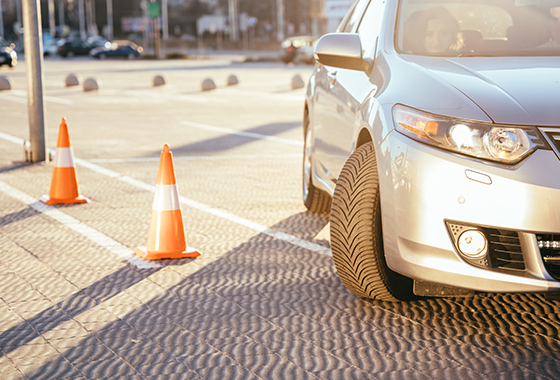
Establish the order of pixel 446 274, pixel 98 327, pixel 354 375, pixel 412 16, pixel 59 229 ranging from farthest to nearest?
pixel 59 229
pixel 412 16
pixel 98 327
pixel 446 274
pixel 354 375

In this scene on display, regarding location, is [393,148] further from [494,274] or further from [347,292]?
[347,292]

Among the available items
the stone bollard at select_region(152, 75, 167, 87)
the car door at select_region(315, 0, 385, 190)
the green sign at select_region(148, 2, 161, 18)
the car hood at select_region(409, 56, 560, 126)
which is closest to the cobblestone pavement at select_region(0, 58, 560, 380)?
the car door at select_region(315, 0, 385, 190)

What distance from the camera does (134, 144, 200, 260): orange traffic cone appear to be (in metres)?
5.33

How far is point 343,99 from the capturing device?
5.04 m

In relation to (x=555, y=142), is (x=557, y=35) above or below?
above

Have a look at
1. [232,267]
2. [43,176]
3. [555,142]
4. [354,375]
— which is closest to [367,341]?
[354,375]

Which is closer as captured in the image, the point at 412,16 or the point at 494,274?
the point at 494,274

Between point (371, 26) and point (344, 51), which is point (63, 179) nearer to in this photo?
point (371, 26)

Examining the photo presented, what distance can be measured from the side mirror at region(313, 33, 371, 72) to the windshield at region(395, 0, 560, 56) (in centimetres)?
22

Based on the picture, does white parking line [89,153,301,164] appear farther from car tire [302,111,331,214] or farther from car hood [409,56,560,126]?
car hood [409,56,560,126]

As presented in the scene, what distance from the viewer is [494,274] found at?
3527 millimetres

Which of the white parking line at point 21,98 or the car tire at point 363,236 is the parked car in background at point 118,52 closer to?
the white parking line at point 21,98

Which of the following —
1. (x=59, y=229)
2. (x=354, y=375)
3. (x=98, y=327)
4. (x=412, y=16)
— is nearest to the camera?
(x=354, y=375)

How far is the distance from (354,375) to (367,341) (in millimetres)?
412
